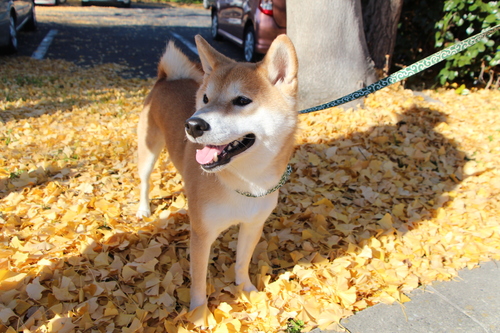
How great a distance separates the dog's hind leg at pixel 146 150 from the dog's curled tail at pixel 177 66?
0.44 metres

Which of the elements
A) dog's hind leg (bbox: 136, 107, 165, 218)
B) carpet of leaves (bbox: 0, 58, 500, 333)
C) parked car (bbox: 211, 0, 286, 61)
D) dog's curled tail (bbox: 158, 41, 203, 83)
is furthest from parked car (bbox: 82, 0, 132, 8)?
dog's hind leg (bbox: 136, 107, 165, 218)

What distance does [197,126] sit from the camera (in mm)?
2018

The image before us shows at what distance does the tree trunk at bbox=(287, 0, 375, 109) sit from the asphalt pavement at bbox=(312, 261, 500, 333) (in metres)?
3.20

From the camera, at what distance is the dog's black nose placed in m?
2.02

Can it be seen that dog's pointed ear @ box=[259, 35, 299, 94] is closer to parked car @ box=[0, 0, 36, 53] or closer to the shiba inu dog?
the shiba inu dog

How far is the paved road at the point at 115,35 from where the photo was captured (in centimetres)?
945

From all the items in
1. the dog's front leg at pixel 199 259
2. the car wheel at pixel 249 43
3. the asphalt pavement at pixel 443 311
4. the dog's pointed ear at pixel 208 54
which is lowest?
the car wheel at pixel 249 43

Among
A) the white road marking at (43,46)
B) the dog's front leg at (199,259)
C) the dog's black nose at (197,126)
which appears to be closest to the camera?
the dog's black nose at (197,126)

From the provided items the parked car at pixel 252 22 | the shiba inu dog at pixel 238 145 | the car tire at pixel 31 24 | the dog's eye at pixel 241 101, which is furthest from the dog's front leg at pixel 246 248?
the car tire at pixel 31 24

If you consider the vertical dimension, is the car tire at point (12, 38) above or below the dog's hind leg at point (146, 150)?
below

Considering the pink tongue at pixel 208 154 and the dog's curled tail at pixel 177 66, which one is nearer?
the pink tongue at pixel 208 154

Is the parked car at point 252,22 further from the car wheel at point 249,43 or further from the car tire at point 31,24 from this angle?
the car tire at point 31,24

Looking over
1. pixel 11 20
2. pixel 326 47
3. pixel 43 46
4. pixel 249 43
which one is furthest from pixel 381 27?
pixel 43 46

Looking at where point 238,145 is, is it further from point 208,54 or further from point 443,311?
point 443,311
